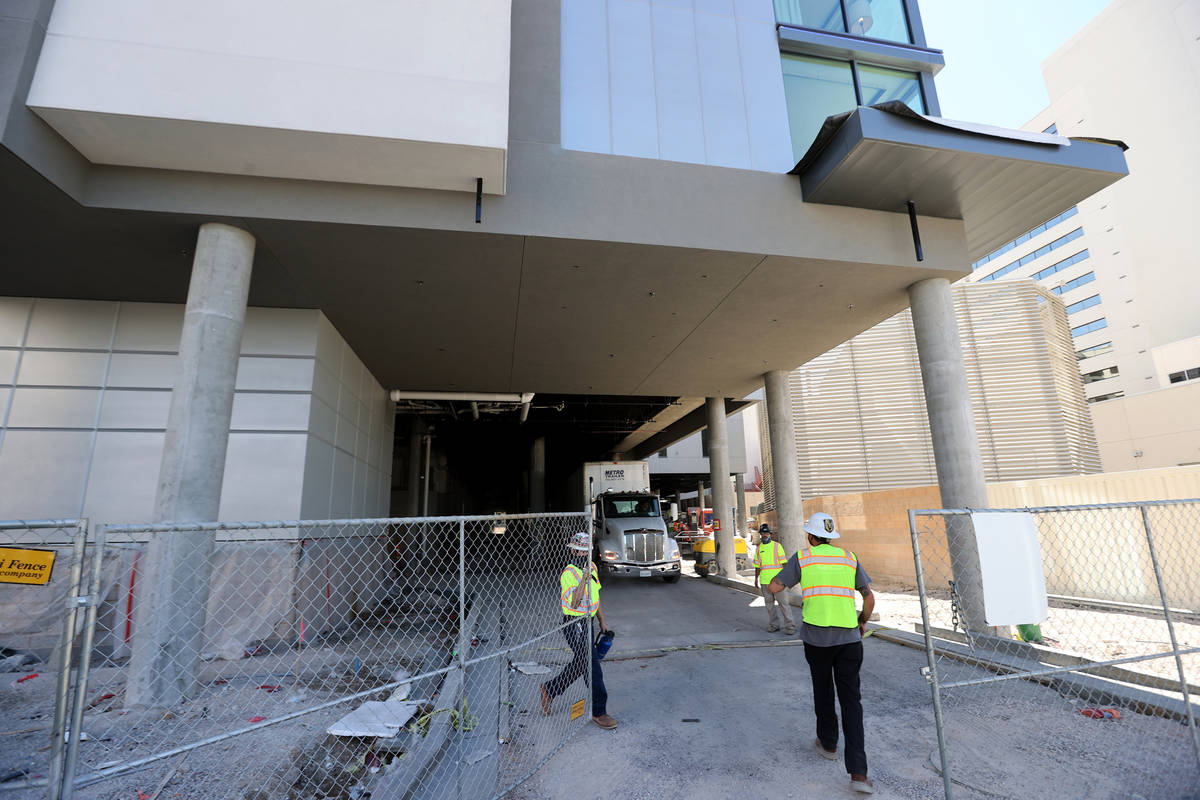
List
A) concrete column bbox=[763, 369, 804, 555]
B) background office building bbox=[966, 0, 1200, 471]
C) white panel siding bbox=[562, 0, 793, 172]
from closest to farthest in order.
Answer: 1. white panel siding bbox=[562, 0, 793, 172]
2. concrete column bbox=[763, 369, 804, 555]
3. background office building bbox=[966, 0, 1200, 471]

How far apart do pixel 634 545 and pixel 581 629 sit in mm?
10674

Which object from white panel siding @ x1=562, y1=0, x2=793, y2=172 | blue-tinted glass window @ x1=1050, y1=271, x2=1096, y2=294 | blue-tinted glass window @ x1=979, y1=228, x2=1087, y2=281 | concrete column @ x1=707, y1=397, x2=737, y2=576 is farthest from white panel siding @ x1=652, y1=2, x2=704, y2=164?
blue-tinted glass window @ x1=979, y1=228, x2=1087, y2=281

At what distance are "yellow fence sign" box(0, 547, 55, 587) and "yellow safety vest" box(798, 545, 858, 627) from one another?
4.56 metres

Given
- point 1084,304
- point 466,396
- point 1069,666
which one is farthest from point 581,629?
point 1084,304

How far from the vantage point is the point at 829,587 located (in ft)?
14.9

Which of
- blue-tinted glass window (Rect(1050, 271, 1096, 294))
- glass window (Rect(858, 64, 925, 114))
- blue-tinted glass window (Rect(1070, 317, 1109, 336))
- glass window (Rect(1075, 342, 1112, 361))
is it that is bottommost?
glass window (Rect(858, 64, 925, 114))

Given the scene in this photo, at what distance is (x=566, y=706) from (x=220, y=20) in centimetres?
942

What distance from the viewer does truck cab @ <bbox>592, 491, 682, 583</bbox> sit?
1616 centimetres

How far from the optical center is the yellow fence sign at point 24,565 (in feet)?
7.75

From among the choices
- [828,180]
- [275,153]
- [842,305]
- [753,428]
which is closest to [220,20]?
[275,153]

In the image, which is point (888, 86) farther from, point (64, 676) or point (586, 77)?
point (64, 676)

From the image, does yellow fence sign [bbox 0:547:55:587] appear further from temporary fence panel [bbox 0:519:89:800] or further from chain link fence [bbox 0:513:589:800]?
chain link fence [bbox 0:513:589:800]

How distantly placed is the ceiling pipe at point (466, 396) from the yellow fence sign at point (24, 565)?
596 inches

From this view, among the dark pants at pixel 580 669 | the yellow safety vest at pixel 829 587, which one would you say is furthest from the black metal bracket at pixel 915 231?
the dark pants at pixel 580 669
